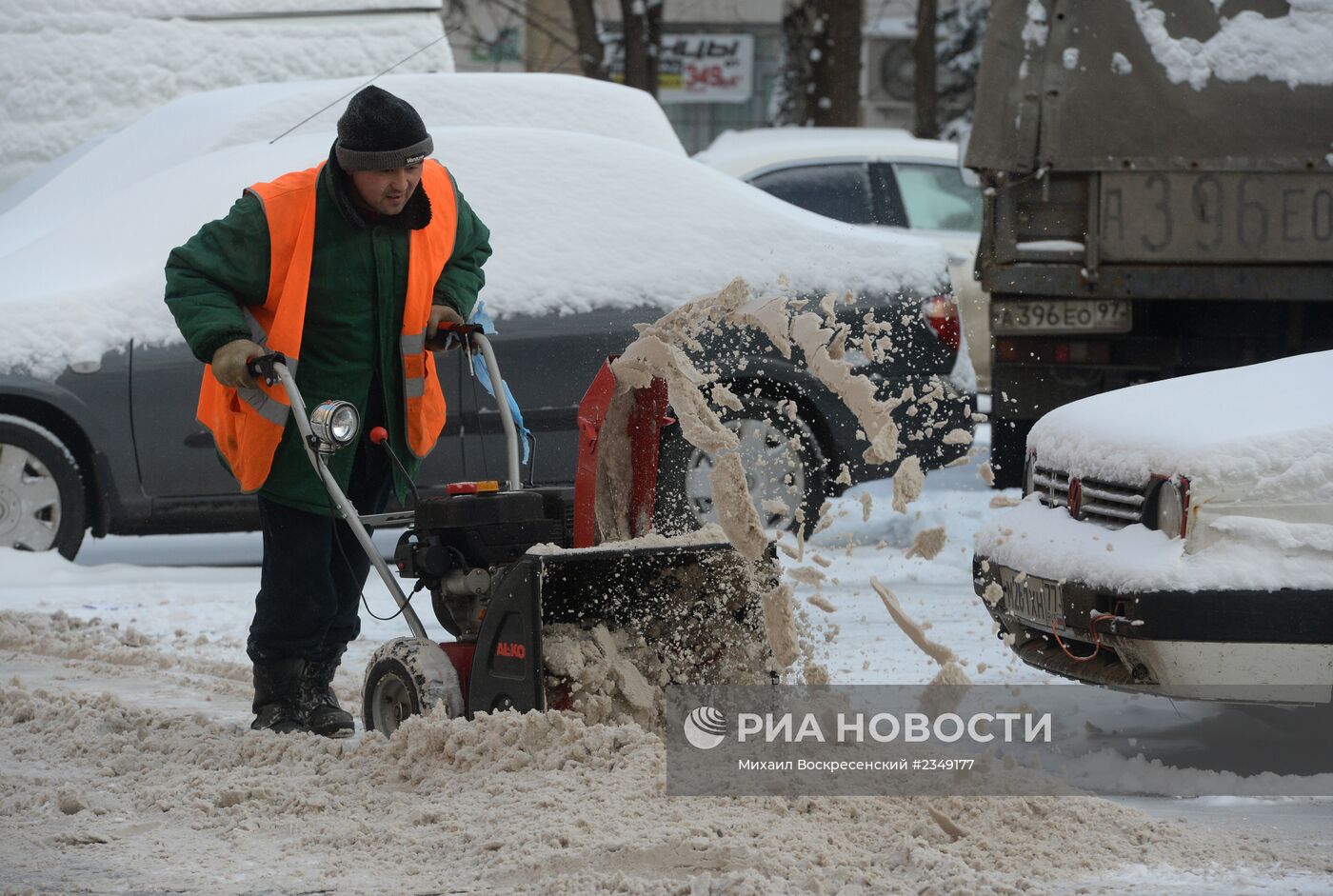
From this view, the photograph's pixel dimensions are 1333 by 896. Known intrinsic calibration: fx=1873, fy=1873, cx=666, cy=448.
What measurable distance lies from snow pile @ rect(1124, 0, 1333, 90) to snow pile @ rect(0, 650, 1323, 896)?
4.42m

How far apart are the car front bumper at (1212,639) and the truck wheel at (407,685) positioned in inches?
62.2

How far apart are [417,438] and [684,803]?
1518 millimetres

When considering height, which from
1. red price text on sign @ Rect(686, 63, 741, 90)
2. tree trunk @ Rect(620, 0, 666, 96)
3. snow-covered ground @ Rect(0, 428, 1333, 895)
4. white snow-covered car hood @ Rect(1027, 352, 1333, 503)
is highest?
red price text on sign @ Rect(686, 63, 741, 90)

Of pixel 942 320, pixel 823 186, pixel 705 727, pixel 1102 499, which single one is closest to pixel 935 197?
pixel 823 186

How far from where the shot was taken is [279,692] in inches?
204

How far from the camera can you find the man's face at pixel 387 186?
192 inches

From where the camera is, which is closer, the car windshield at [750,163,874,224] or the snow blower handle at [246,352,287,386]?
the snow blower handle at [246,352,287,386]

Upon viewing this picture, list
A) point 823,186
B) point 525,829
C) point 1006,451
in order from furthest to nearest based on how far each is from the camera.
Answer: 1. point 823,186
2. point 1006,451
3. point 525,829

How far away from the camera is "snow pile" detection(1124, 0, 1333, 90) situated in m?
7.61

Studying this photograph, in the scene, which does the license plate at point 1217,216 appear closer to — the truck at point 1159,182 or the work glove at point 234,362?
the truck at point 1159,182

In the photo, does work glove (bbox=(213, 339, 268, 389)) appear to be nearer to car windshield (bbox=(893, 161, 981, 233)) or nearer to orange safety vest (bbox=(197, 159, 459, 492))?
orange safety vest (bbox=(197, 159, 459, 492))

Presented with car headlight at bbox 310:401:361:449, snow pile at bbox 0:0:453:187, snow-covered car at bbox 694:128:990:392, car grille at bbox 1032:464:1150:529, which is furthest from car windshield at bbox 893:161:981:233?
car headlight at bbox 310:401:361:449

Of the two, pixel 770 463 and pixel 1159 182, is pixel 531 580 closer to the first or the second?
pixel 770 463

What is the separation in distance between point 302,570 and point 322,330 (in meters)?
0.67
